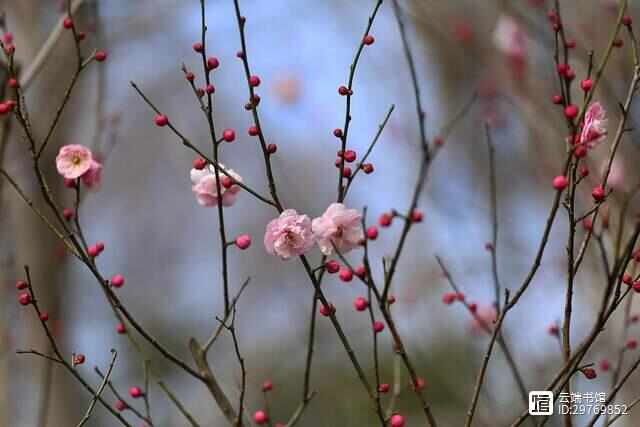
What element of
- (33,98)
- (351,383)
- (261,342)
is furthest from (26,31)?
(261,342)

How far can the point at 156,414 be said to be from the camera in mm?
3246

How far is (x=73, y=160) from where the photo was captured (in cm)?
131

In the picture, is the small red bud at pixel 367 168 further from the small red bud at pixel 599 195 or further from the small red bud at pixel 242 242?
the small red bud at pixel 599 195

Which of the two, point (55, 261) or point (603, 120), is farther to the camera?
point (55, 261)

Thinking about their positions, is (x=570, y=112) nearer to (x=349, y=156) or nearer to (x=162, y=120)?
(x=349, y=156)

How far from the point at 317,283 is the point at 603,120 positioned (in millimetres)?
487

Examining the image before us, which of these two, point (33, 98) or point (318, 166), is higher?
point (318, 166)

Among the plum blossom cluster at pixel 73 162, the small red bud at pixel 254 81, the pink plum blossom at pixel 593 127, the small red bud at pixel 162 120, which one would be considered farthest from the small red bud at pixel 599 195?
the plum blossom cluster at pixel 73 162

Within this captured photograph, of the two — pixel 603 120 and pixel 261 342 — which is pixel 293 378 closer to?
pixel 261 342

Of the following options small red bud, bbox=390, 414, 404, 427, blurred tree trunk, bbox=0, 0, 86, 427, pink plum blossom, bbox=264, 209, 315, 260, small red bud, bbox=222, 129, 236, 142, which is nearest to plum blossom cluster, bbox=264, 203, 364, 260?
pink plum blossom, bbox=264, 209, 315, 260


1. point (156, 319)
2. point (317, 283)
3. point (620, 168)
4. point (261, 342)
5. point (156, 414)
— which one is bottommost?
point (317, 283)

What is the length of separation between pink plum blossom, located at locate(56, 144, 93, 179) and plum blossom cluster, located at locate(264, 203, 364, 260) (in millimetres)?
351

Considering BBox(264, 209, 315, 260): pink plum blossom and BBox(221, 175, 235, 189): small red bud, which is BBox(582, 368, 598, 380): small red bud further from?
BBox(221, 175, 235, 189): small red bud

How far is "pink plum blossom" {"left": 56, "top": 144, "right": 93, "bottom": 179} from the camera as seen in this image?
1289 mm
